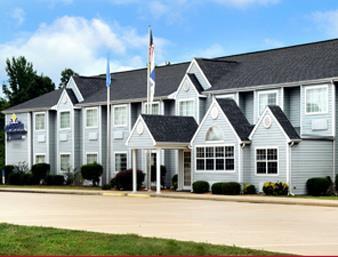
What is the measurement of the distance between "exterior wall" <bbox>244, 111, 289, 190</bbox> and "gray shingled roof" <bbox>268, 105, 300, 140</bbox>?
264 mm

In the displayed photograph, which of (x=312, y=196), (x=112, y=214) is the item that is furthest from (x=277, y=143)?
(x=112, y=214)

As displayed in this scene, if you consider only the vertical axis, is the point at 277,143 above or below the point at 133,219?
above

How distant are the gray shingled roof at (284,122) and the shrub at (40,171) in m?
24.6

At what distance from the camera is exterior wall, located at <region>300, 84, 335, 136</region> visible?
40.5 m

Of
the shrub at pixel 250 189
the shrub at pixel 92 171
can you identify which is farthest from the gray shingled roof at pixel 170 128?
the shrub at pixel 92 171

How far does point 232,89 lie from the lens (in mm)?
45969

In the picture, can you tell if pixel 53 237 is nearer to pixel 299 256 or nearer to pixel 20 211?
pixel 299 256

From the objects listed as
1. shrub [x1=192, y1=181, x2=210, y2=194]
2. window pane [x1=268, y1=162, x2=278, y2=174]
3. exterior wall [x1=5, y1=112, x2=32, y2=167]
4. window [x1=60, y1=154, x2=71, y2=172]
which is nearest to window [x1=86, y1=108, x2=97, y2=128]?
window [x1=60, y1=154, x2=71, y2=172]

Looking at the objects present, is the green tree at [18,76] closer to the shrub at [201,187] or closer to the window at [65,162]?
the window at [65,162]

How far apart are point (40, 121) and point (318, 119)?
28339 mm

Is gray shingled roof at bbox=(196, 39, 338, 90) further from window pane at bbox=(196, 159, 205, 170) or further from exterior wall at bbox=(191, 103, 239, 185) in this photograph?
window pane at bbox=(196, 159, 205, 170)

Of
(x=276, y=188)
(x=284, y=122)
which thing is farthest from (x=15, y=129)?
(x=276, y=188)

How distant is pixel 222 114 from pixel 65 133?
20.3m

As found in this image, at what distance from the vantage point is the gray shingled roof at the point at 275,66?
42.7 m
